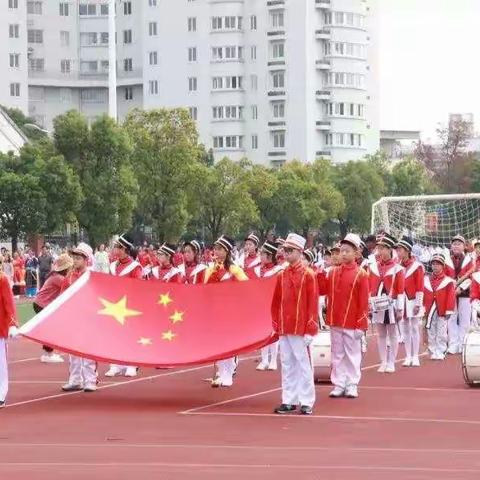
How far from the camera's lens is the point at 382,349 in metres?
26.1

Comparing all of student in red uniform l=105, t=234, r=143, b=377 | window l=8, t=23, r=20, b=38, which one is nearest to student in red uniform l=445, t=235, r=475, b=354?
student in red uniform l=105, t=234, r=143, b=377

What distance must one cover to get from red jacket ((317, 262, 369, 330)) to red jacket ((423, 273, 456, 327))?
8.06m

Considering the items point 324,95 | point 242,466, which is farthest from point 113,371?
point 324,95

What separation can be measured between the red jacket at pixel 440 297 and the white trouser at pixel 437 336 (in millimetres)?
111

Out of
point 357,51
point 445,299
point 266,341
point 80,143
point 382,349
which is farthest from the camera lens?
point 357,51

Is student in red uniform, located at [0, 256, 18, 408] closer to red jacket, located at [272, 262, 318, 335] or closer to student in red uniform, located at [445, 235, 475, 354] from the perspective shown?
red jacket, located at [272, 262, 318, 335]

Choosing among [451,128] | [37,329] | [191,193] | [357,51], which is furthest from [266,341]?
[357,51]

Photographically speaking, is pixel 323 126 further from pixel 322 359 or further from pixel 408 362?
pixel 322 359

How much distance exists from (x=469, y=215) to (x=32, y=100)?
107m

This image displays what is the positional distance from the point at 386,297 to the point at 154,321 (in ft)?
16.3

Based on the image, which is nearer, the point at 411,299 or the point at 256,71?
the point at 411,299

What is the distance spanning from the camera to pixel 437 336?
2970cm

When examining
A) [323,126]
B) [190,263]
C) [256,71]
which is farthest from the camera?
[323,126]

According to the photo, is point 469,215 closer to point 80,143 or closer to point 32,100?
point 80,143
